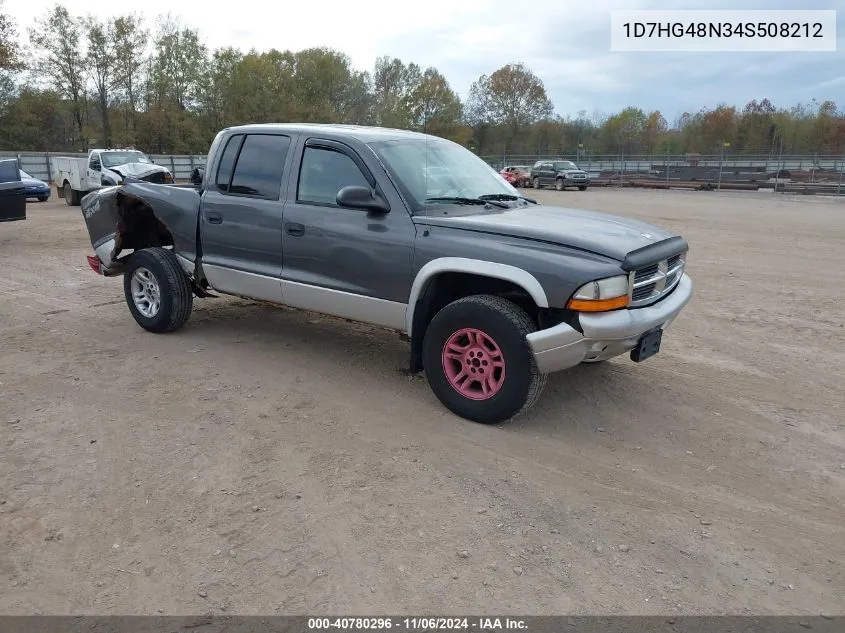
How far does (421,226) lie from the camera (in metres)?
4.47

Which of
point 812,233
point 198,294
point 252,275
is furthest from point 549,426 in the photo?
point 812,233

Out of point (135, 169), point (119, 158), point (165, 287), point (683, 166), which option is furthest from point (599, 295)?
point (683, 166)

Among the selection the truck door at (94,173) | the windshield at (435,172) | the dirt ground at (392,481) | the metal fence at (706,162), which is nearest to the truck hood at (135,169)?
the truck door at (94,173)

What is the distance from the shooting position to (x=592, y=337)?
154 inches

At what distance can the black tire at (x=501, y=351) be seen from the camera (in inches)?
160

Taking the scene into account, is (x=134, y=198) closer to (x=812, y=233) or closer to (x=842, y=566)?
(x=842, y=566)

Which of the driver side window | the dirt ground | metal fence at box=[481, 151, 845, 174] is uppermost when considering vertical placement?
metal fence at box=[481, 151, 845, 174]

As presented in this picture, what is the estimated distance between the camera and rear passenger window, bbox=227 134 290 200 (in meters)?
5.30

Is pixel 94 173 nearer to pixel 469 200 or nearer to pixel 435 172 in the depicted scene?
pixel 435 172

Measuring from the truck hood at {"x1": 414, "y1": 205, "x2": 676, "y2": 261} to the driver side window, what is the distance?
0.74m

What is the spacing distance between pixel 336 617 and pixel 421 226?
2.62m

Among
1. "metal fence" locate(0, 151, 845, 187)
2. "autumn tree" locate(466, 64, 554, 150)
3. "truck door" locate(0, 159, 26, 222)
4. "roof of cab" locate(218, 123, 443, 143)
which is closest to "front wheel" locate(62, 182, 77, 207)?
"metal fence" locate(0, 151, 845, 187)

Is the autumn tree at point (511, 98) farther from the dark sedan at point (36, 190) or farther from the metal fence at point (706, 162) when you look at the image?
the dark sedan at point (36, 190)

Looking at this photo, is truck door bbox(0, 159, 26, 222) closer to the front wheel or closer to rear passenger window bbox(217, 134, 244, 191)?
rear passenger window bbox(217, 134, 244, 191)
